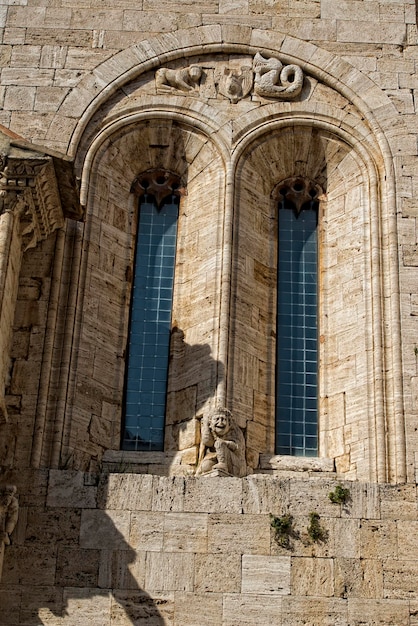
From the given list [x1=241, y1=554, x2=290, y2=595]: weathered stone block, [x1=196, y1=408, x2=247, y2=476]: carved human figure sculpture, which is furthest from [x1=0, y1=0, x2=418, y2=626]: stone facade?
[x1=196, y1=408, x2=247, y2=476]: carved human figure sculpture

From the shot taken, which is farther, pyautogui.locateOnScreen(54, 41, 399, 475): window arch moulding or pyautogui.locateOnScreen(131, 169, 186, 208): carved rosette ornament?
pyautogui.locateOnScreen(131, 169, 186, 208): carved rosette ornament

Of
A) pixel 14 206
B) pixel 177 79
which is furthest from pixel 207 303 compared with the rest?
pixel 177 79

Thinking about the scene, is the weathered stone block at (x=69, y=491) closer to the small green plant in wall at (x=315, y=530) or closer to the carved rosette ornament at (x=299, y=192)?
the small green plant in wall at (x=315, y=530)

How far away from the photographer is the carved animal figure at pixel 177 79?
66.8ft

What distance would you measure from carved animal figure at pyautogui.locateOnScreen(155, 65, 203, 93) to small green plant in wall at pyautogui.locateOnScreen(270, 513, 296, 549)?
696cm

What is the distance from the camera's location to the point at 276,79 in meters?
20.4

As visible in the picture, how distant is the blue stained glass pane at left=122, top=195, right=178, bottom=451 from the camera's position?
61.0 feet

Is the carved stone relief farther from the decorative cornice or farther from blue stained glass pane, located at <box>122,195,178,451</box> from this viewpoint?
the decorative cornice

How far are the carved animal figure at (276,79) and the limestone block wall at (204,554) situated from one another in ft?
20.1

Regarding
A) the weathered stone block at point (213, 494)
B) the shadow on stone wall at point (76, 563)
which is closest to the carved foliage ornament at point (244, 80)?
the weathered stone block at point (213, 494)

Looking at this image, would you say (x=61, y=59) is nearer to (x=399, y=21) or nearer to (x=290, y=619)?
(x=399, y=21)

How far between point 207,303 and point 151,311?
3.06 feet

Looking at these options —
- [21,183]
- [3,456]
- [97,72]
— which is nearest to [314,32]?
[97,72]

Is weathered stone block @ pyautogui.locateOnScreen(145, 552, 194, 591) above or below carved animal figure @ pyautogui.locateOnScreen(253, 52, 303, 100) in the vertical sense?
below
